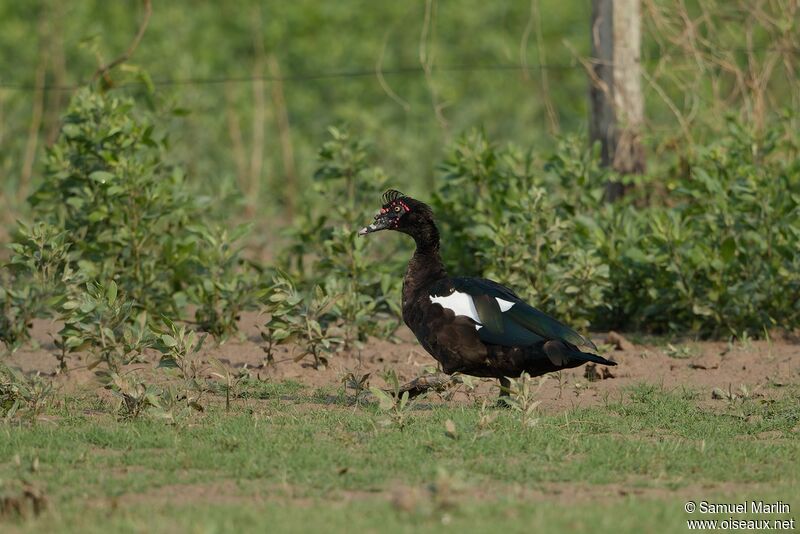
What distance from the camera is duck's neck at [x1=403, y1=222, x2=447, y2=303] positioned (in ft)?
25.6

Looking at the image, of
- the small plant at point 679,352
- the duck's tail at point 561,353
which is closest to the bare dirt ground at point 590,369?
the small plant at point 679,352

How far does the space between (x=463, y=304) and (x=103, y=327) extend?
217cm

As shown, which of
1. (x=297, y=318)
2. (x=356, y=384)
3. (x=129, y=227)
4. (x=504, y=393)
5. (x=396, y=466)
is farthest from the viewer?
(x=129, y=227)

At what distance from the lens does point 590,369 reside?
8.48 meters

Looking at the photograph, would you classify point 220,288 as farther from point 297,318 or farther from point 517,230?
point 517,230

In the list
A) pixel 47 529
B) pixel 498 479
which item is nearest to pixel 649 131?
pixel 498 479

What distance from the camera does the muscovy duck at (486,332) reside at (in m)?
7.19

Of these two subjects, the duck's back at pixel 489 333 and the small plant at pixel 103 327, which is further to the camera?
the small plant at pixel 103 327

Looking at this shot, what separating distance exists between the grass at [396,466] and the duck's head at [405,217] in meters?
1.14

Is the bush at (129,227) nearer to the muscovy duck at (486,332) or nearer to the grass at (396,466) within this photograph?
the grass at (396,466)

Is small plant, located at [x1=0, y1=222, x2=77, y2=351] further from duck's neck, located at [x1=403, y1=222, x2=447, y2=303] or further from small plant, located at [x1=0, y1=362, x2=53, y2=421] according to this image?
duck's neck, located at [x1=403, y1=222, x2=447, y2=303]

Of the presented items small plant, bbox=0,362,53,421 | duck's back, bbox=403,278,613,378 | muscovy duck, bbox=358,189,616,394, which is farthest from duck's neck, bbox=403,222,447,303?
small plant, bbox=0,362,53,421

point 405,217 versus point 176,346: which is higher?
point 405,217

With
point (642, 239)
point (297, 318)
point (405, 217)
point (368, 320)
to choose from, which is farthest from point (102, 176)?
point (642, 239)
